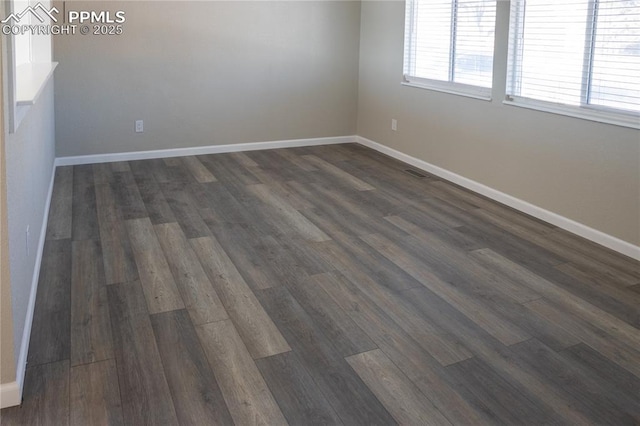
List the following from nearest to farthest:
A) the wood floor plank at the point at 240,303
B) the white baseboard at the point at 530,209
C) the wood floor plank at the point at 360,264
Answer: the wood floor plank at the point at 240,303, the wood floor plank at the point at 360,264, the white baseboard at the point at 530,209

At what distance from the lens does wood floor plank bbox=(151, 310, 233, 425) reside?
2045mm

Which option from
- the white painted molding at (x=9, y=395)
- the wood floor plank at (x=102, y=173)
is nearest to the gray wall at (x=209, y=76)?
the wood floor plank at (x=102, y=173)

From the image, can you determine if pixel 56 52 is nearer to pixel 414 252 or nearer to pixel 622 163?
pixel 414 252

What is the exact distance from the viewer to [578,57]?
3826mm

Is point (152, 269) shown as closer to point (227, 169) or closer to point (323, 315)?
point (323, 315)

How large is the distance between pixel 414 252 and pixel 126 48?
11.6 feet

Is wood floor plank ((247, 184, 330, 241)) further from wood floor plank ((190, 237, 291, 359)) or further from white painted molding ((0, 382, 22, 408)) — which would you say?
white painted molding ((0, 382, 22, 408))

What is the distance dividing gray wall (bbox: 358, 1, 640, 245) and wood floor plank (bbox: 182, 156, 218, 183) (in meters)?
1.92

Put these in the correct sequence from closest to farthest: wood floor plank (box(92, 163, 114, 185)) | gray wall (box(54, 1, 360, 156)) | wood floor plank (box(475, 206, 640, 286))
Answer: wood floor plank (box(475, 206, 640, 286)) < wood floor plank (box(92, 163, 114, 185)) < gray wall (box(54, 1, 360, 156))

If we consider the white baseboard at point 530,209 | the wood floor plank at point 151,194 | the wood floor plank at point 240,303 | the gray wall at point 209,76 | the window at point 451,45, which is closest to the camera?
the wood floor plank at point 240,303

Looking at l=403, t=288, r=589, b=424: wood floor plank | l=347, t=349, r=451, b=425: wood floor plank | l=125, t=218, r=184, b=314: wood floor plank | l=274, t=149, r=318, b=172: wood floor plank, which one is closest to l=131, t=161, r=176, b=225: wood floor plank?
l=125, t=218, r=184, b=314: wood floor plank

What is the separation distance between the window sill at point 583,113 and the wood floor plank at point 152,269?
2719 millimetres

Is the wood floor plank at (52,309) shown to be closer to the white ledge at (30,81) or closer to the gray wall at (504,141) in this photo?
→ the white ledge at (30,81)

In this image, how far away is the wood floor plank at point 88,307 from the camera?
2.43m
